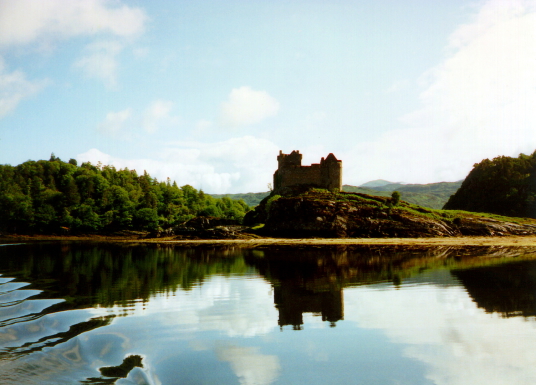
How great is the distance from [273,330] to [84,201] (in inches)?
4699

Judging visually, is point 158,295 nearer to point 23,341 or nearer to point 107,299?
point 107,299

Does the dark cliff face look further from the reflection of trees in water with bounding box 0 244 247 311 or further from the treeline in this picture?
the treeline

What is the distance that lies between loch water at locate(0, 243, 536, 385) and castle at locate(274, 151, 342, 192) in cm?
6674

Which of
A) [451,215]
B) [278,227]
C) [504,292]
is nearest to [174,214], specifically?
[278,227]

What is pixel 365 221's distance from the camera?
7488 cm

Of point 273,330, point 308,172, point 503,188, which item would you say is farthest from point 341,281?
point 503,188

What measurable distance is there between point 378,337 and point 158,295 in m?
12.1

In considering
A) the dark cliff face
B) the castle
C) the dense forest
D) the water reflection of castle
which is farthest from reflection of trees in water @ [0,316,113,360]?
the dense forest

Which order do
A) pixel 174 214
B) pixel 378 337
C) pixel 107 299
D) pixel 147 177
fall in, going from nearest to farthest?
pixel 378 337, pixel 107 299, pixel 174 214, pixel 147 177

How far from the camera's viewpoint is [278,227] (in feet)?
257

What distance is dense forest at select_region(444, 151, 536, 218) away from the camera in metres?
91.1

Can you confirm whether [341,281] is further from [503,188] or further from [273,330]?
[503,188]

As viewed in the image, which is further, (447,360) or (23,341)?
(23,341)

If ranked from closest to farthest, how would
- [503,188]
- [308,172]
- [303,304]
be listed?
[303,304]
[308,172]
[503,188]
